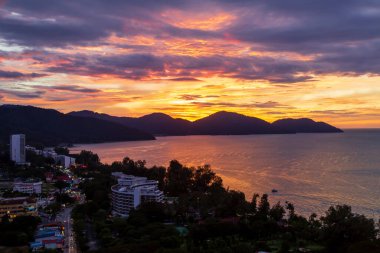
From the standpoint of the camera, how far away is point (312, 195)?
2675cm

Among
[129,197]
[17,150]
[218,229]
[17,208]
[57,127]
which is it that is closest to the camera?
[218,229]

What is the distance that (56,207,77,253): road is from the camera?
15.7 m

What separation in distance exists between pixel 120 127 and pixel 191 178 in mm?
73957

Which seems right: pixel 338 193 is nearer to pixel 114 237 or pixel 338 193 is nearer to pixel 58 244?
pixel 114 237

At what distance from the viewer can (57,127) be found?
303ft

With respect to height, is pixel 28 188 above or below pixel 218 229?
above

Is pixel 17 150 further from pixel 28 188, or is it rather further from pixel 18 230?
pixel 18 230

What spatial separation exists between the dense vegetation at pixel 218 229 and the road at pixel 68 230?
0.43m

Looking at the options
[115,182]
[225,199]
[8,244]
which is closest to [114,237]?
[8,244]

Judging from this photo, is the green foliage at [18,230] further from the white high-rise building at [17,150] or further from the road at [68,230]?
the white high-rise building at [17,150]

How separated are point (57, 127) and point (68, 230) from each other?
7748 centimetres

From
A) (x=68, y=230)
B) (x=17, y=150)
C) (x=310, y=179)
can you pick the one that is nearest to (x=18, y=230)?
(x=68, y=230)

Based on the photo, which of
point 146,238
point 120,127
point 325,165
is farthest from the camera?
point 120,127

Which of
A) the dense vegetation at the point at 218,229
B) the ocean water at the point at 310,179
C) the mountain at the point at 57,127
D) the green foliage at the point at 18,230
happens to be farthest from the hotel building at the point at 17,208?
the mountain at the point at 57,127
